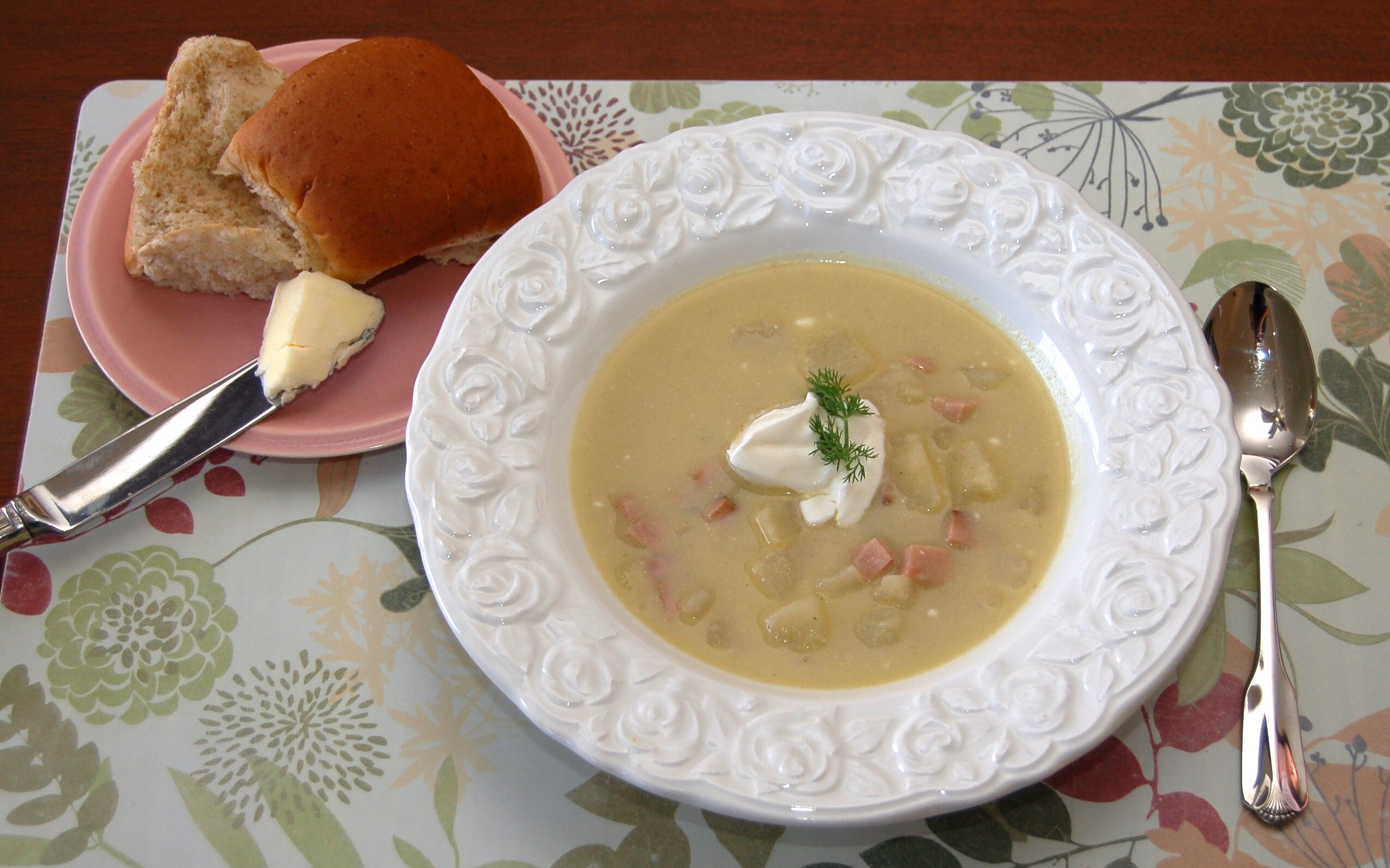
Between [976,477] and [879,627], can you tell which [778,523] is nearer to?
[879,627]

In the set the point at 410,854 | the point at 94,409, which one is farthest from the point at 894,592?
the point at 94,409

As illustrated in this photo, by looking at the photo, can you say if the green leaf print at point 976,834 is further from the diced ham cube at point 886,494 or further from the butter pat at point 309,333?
the butter pat at point 309,333

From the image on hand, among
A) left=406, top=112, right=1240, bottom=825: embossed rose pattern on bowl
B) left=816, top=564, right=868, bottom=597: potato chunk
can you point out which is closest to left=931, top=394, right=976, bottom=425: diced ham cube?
left=406, top=112, right=1240, bottom=825: embossed rose pattern on bowl

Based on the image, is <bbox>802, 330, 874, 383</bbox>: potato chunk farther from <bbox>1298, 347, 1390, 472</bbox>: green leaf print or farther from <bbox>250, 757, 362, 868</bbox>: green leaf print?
<bbox>250, 757, 362, 868</bbox>: green leaf print

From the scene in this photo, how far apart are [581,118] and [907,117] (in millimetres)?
1019

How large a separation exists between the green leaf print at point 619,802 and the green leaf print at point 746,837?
100 mm

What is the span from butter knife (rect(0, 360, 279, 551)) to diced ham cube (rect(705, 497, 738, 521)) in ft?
3.78

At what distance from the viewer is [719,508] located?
7.58ft

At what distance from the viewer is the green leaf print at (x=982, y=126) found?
3.17 metres

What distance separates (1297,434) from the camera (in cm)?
257

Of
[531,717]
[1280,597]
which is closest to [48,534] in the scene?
[531,717]

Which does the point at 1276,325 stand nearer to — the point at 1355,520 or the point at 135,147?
the point at 1355,520

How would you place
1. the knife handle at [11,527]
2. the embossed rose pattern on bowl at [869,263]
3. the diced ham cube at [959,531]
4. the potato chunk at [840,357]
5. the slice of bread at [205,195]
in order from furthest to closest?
the slice of bread at [205,195] → the potato chunk at [840,357] → the knife handle at [11,527] → the diced ham cube at [959,531] → the embossed rose pattern on bowl at [869,263]

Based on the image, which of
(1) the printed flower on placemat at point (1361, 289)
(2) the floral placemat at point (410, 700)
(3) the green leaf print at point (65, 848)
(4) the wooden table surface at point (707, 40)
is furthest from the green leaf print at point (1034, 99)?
(3) the green leaf print at point (65, 848)
